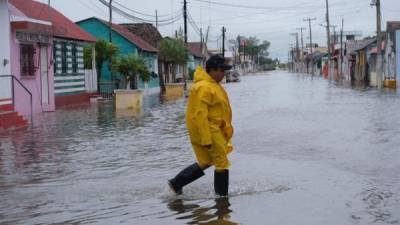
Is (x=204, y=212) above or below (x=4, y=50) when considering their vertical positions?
below

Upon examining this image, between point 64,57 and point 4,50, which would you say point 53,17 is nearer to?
point 64,57

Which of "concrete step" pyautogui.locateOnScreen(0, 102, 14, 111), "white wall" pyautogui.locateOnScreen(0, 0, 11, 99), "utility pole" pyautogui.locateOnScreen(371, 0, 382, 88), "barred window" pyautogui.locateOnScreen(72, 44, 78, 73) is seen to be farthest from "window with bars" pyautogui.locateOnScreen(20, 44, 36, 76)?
"utility pole" pyautogui.locateOnScreen(371, 0, 382, 88)

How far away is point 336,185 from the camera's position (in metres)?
8.49

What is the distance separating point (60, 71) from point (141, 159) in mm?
18864

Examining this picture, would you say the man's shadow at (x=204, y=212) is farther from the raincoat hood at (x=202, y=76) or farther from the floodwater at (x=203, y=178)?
the raincoat hood at (x=202, y=76)

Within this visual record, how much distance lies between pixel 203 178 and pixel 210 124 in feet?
6.52

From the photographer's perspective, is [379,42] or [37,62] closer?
[37,62]

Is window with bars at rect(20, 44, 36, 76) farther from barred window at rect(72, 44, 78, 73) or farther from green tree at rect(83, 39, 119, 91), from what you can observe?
green tree at rect(83, 39, 119, 91)

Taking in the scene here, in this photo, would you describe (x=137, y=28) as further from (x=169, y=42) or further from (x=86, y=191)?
(x=86, y=191)

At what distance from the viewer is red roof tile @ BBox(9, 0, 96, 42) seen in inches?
1013

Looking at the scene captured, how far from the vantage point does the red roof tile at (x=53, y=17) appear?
25.7 meters

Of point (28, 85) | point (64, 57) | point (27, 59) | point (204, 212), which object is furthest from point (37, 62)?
point (204, 212)

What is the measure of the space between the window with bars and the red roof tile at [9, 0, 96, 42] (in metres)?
1.08

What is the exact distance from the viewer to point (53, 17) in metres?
30.1
